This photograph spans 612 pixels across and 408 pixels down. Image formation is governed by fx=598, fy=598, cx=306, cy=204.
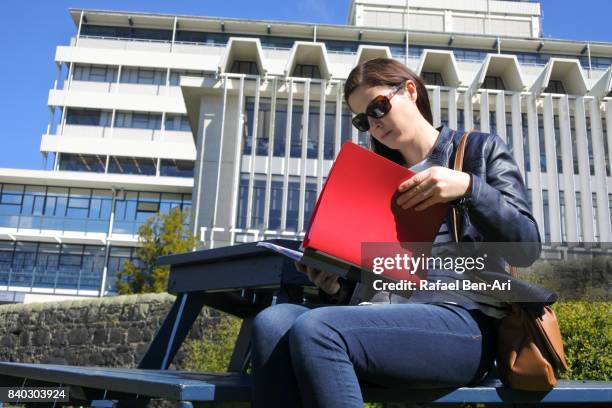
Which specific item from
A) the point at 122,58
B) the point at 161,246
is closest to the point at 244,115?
the point at 161,246

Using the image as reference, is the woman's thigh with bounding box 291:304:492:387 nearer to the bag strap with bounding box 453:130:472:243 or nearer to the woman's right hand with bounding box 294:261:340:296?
the bag strap with bounding box 453:130:472:243

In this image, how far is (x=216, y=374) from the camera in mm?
2020

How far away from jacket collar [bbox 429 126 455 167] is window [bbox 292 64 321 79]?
66.6 ft

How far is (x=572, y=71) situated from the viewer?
828 inches

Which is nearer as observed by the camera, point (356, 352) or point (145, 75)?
point (356, 352)

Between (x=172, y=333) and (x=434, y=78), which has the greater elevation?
(x=434, y=78)

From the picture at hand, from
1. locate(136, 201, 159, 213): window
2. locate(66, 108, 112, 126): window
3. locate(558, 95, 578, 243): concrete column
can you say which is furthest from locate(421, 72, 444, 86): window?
locate(66, 108, 112, 126): window

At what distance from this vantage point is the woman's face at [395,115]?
1835 mm

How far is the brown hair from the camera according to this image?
184cm

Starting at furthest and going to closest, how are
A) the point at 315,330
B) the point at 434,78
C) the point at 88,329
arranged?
the point at 434,78
the point at 88,329
the point at 315,330

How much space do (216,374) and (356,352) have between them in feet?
2.79

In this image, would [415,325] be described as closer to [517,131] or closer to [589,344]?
[589,344]

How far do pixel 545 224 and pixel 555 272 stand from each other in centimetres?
1136

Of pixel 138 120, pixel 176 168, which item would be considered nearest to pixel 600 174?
pixel 176 168
